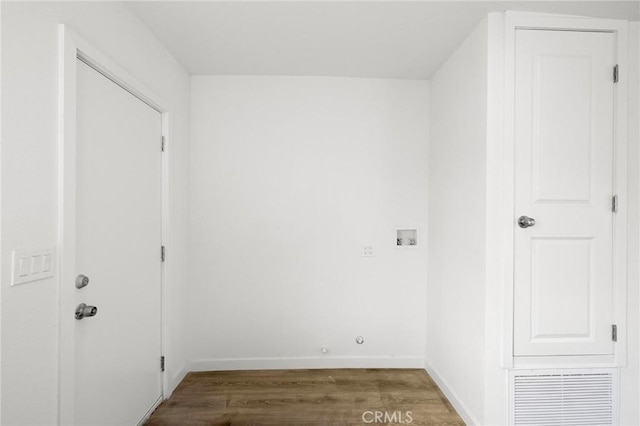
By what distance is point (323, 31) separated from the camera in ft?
6.54

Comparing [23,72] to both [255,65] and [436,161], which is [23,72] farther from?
[436,161]

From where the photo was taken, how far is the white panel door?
1771 mm

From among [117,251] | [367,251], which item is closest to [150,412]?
[117,251]

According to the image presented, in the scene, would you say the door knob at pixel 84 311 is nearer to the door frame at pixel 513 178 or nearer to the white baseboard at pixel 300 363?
the white baseboard at pixel 300 363

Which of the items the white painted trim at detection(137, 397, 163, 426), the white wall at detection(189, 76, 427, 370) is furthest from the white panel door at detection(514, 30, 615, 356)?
the white painted trim at detection(137, 397, 163, 426)

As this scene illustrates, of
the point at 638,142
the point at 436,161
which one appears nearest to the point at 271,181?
the point at 436,161

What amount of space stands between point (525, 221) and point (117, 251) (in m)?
2.29

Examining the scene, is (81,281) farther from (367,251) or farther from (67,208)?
(367,251)

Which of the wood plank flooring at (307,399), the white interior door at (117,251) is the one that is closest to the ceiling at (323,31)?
the white interior door at (117,251)

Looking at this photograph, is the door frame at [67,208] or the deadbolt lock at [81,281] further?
the deadbolt lock at [81,281]

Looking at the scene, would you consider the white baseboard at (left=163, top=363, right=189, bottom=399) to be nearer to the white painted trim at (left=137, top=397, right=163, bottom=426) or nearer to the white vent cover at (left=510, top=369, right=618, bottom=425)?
the white painted trim at (left=137, top=397, right=163, bottom=426)

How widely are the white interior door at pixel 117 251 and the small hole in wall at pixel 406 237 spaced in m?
1.91

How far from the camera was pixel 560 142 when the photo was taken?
1.78 meters

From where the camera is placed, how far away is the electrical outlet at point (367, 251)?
8.84 feet
